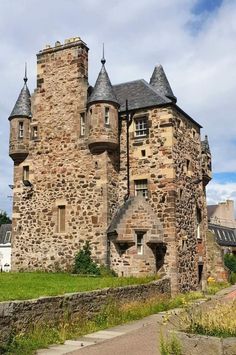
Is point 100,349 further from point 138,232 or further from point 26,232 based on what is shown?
point 26,232

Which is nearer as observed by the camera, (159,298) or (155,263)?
(159,298)

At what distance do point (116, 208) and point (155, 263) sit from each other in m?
3.67

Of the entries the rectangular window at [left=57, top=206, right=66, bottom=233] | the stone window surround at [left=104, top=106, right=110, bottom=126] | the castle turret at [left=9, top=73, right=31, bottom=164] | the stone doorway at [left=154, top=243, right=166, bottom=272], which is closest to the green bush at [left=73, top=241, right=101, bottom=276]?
the rectangular window at [left=57, top=206, right=66, bottom=233]

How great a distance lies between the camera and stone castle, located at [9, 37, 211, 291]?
23.4 metres

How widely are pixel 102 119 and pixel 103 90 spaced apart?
1.63 meters

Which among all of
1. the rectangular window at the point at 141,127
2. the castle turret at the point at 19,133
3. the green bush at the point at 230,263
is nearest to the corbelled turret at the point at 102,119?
the rectangular window at the point at 141,127

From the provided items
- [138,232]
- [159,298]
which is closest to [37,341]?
[159,298]

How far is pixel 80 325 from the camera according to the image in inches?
540

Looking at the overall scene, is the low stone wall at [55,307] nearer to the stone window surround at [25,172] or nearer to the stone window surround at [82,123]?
the stone window surround at [82,123]

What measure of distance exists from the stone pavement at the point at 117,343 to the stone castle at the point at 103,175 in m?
8.55

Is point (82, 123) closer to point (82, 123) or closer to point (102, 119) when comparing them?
point (82, 123)

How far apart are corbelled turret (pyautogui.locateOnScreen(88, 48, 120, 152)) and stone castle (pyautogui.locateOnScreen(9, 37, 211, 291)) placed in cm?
5

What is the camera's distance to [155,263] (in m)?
23.0

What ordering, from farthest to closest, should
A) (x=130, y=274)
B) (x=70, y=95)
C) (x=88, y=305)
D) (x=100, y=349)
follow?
1. (x=70, y=95)
2. (x=130, y=274)
3. (x=88, y=305)
4. (x=100, y=349)
